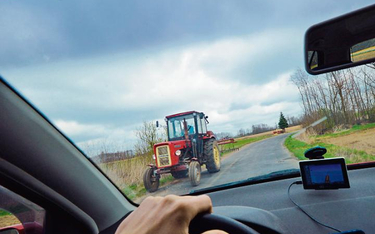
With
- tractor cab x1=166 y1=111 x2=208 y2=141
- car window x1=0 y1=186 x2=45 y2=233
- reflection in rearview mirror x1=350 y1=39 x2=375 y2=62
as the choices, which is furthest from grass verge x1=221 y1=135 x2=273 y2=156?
car window x1=0 y1=186 x2=45 y2=233

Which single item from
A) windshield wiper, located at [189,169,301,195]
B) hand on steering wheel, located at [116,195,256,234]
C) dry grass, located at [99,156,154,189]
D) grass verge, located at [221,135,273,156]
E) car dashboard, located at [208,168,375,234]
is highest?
grass verge, located at [221,135,273,156]

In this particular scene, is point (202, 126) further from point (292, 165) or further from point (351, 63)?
point (351, 63)

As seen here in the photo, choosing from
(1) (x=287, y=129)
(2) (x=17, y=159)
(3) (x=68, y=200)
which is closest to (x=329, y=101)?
(1) (x=287, y=129)

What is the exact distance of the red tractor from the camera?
452cm

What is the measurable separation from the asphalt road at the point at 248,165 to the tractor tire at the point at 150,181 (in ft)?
0.24

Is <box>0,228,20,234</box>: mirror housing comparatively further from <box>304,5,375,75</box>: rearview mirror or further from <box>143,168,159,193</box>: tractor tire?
<box>304,5,375,75</box>: rearview mirror

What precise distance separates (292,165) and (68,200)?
2.24 m

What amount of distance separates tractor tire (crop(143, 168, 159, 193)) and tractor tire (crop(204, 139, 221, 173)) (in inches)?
31.5

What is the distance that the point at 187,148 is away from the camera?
5.52 meters

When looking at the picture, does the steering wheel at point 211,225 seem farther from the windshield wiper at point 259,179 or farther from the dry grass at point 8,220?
the windshield wiper at point 259,179

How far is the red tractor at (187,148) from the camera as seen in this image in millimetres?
4516

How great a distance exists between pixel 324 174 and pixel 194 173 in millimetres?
1966

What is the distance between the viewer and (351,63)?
1.95 m

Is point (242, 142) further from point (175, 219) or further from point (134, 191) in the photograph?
point (175, 219)
